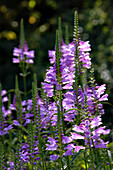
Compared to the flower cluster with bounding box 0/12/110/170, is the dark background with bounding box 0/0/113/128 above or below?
above

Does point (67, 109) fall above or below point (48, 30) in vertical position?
below

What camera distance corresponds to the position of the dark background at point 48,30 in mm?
8430

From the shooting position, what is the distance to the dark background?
8430 mm

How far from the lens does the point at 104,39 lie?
373 inches

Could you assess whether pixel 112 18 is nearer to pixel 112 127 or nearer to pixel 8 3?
pixel 8 3

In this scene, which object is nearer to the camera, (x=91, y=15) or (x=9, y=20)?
(x=91, y=15)

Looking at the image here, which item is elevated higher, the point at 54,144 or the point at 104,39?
the point at 104,39

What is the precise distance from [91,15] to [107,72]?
3.03m

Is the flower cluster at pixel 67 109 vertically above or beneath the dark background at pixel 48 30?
beneath

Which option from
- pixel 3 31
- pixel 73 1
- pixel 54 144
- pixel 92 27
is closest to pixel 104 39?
pixel 92 27

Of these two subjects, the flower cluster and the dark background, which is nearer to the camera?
the flower cluster

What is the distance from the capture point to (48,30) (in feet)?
37.2

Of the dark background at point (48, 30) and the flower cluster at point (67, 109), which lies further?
the dark background at point (48, 30)

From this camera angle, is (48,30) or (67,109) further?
(48,30)
